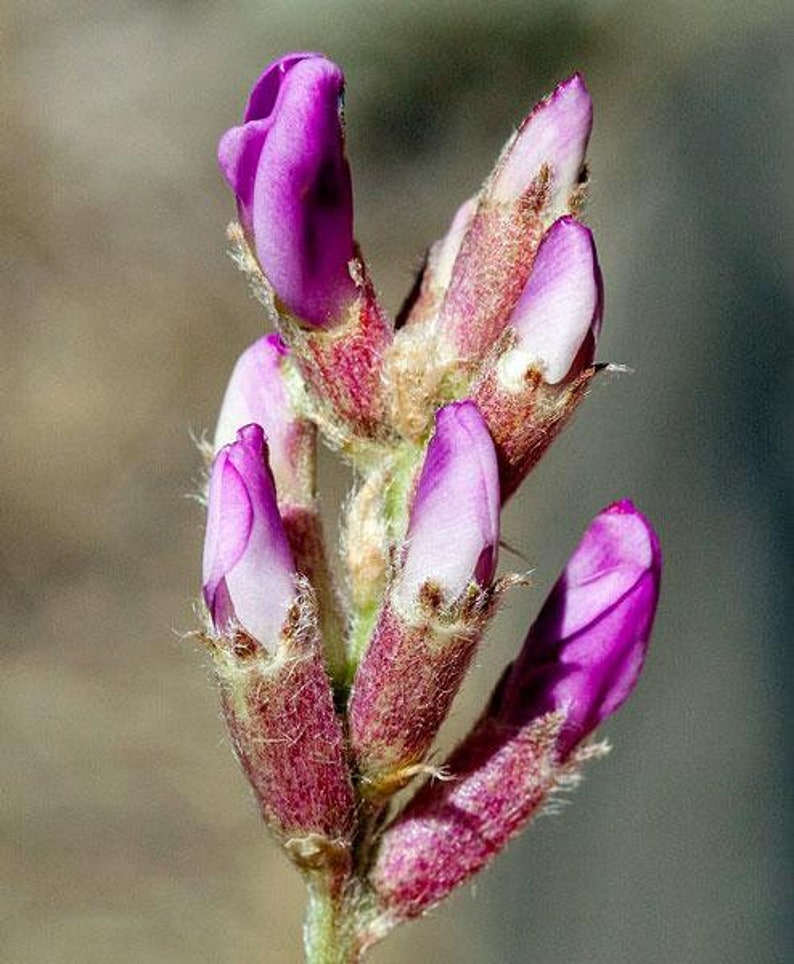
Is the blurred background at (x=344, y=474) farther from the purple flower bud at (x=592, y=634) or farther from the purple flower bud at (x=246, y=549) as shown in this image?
the purple flower bud at (x=246, y=549)

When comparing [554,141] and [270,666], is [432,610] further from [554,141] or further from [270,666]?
[554,141]

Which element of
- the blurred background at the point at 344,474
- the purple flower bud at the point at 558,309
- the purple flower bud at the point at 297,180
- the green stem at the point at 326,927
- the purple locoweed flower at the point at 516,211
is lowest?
the green stem at the point at 326,927

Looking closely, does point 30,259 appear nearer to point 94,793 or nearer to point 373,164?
point 373,164

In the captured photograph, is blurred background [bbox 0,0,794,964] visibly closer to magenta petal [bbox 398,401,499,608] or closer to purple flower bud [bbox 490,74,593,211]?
purple flower bud [bbox 490,74,593,211]

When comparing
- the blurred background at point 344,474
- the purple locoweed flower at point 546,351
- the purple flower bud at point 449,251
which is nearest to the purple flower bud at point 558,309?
the purple locoweed flower at point 546,351

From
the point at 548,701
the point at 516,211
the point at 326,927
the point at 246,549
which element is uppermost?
the point at 516,211

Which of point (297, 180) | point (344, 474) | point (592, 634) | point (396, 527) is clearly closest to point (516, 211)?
point (297, 180)

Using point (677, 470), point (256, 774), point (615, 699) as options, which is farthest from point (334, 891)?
point (677, 470)
